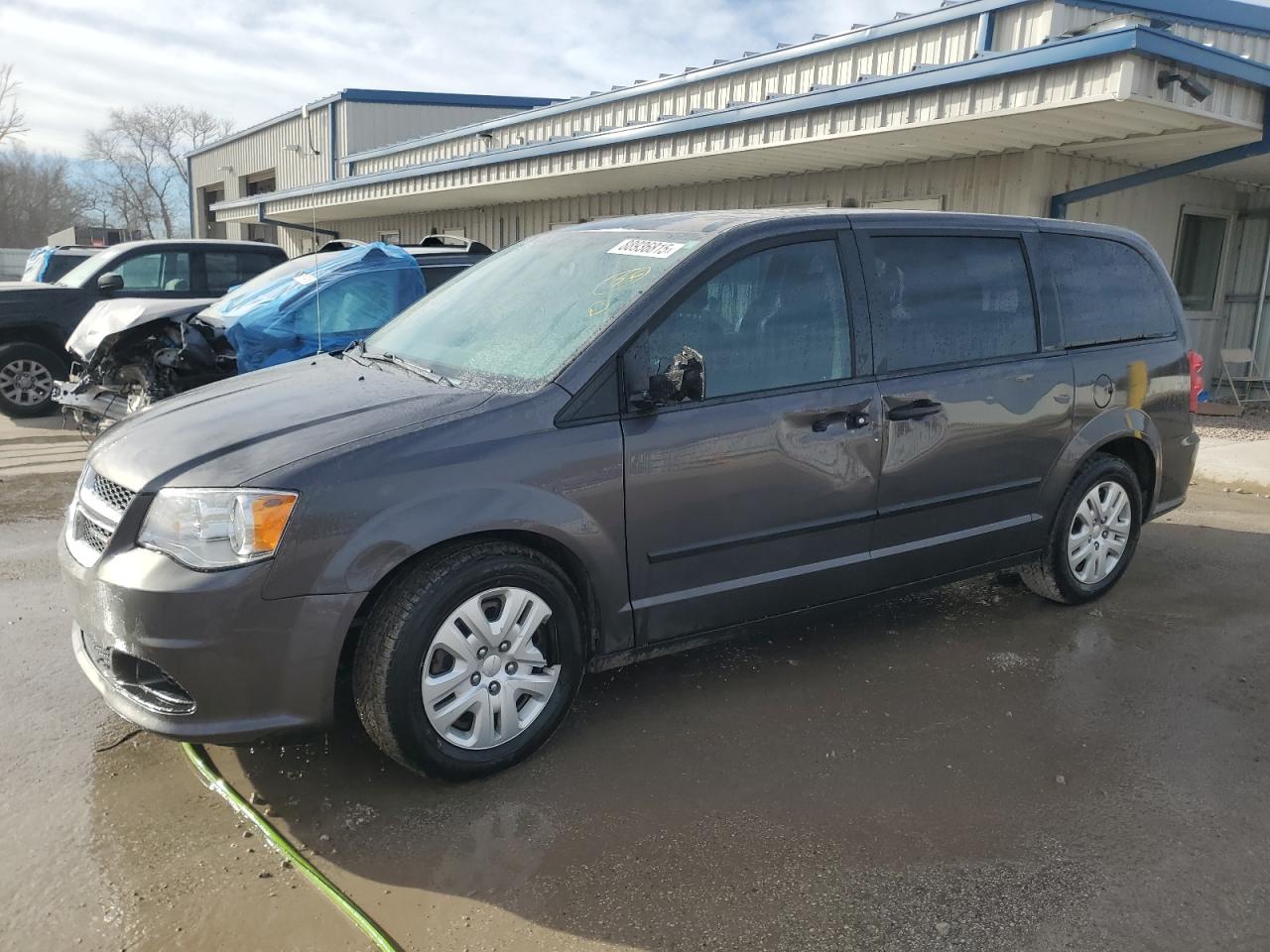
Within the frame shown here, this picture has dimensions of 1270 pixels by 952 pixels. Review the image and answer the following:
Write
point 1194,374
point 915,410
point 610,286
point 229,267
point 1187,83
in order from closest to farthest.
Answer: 1. point 610,286
2. point 915,410
3. point 1194,374
4. point 1187,83
5. point 229,267

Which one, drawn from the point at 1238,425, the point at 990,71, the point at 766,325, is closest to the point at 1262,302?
the point at 1238,425

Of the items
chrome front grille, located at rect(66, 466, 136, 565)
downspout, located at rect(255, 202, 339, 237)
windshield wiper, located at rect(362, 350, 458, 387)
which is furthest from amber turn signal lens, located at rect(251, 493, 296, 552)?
downspout, located at rect(255, 202, 339, 237)

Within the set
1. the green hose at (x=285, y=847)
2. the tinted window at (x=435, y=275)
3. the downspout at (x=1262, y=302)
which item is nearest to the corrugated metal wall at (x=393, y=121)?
the tinted window at (x=435, y=275)

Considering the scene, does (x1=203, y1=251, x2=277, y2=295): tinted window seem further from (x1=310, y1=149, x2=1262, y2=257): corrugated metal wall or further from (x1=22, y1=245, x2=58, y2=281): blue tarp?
(x1=310, y1=149, x2=1262, y2=257): corrugated metal wall

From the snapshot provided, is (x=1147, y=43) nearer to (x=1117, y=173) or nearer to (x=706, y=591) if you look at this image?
(x=1117, y=173)

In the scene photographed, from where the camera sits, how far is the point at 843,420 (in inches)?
145

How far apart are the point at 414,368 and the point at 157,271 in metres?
7.99

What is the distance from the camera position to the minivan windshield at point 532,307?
336cm

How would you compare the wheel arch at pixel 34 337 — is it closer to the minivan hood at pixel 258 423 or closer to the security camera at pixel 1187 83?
the minivan hood at pixel 258 423

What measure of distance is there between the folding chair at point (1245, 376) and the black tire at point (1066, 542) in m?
7.91

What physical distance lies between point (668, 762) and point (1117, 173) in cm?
873

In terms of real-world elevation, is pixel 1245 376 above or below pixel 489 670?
above

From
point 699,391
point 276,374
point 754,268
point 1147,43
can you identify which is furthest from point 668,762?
point 1147,43

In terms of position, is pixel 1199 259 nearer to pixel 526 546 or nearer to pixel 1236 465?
pixel 1236 465
